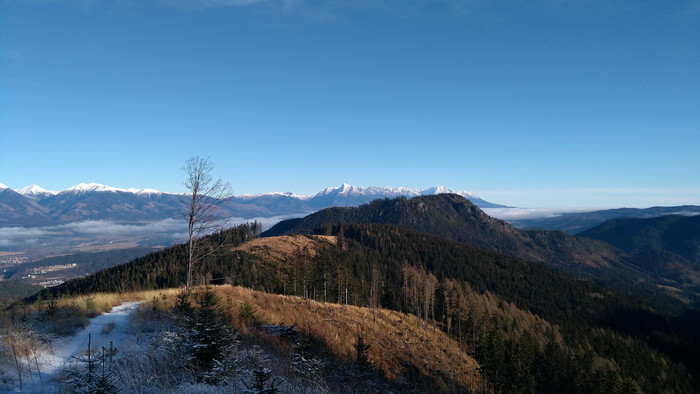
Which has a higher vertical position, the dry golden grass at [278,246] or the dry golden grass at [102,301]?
the dry golden grass at [102,301]

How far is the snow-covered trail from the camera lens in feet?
32.2

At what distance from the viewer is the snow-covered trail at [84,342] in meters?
9.82

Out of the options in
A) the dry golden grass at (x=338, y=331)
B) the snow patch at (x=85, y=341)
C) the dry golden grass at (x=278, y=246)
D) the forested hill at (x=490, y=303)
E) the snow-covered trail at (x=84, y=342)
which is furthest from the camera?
the dry golden grass at (x=278, y=246)

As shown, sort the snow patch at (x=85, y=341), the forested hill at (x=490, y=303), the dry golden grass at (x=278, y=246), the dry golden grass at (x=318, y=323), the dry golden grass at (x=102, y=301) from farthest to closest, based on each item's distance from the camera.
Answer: the dry golden grass at (x=278, y=246) → the forested hill at (x=490, y=303) → the dry golden grass at (x=318, y=323) → the dry golden grass at (x=102, y=301) → the snow patch at (x=85, y=341)

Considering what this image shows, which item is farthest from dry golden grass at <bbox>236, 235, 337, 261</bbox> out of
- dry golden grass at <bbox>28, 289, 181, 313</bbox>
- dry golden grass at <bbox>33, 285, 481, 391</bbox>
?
dry golden grass at <bbox>28, 289, 181, 313</bbox>

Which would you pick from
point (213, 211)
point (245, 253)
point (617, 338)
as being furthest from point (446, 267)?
point (213, 211)

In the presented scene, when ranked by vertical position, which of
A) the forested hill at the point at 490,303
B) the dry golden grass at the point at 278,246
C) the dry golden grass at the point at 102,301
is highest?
the dry golden grass at the point at 102,301

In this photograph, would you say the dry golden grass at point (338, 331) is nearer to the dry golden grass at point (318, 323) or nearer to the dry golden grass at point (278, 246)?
the dry golden grass at point (318, 323)

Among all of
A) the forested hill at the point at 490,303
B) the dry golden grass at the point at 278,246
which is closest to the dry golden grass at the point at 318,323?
the forested hill at the point at 490,303

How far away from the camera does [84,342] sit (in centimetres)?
1205

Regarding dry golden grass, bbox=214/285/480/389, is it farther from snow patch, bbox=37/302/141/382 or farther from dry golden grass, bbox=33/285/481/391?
snow patch, bbox=37/302/141/382

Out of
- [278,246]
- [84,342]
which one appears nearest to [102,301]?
[84,342]

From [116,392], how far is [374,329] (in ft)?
105

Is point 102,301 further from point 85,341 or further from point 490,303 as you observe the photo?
point 490,303
